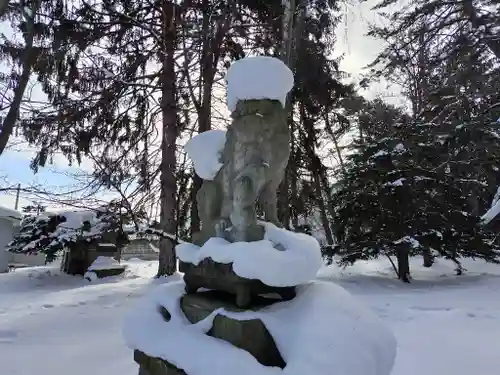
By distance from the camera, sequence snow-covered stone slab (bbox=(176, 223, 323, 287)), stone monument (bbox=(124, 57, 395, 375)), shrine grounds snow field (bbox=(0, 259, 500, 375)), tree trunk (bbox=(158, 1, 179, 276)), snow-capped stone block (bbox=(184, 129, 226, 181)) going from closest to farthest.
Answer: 1. stone monument (bbox=(124, 57, 395, 375))
2. snow-covered stone slab (bbox=(176, 223, 323, 287))
3. snow-capped stone block (bbox=(184, 129, 226, 181))
4. shrine grounds snow field (bbox=(0, 259, 500, 375))
5. tree trunk (bbox=(158, 1, 179, 276))

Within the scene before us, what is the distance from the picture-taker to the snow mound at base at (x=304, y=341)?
1.86 m

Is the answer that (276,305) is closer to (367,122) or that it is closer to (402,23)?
(402,23)

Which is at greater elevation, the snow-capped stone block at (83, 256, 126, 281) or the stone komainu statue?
the stone komainu statue

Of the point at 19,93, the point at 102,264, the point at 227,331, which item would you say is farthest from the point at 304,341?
the point at 102,264

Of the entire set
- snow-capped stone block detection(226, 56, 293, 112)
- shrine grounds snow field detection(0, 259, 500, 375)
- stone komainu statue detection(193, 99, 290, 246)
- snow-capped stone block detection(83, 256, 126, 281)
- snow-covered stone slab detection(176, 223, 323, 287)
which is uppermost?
snow-capped stone block detection(226, 56, 293, 112)

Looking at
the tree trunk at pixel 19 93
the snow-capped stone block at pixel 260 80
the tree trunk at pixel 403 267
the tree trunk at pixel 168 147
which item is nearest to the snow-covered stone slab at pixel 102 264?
the tree trunk at pixel 168 147

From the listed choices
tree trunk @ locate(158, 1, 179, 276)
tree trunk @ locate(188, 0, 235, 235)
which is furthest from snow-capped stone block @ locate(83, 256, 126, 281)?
tree trunk @ locate(188, 0, 235, 235)

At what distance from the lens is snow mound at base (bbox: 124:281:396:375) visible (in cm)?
186

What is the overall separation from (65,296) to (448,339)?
5958mm

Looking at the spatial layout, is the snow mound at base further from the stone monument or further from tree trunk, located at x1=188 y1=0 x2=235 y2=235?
tree trunk, located at x1=188 y1=0 x2=235 y2=235

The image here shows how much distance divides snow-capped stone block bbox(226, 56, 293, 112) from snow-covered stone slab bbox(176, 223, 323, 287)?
89 cm

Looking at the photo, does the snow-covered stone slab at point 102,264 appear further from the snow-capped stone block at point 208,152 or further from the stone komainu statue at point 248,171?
the stone komainu statue at point 248,171

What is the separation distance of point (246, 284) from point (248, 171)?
0.73m

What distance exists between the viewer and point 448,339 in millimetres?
3822
